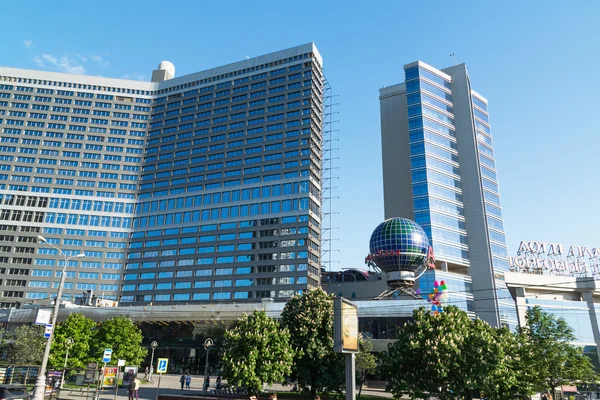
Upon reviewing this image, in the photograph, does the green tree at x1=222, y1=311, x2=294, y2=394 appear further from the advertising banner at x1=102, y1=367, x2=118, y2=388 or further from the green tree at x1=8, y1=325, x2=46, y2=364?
the green tree at x1=8, y1=325, x2=46, y2=364

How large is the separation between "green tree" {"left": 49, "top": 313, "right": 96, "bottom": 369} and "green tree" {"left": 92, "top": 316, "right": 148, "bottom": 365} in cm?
118

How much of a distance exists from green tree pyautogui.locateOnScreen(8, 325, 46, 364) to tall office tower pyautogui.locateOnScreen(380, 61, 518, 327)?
7064 cm

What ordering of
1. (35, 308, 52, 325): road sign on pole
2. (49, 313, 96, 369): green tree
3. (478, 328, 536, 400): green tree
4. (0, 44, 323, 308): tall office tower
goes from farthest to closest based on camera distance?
(0, 44, 323, 308): tall office tower < (49, 313, 96, 369): green tree < (478, 328, 536, 400): green tree < (35, 308, 52, 325): road sign on pole

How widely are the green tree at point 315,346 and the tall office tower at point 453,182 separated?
56.1 m

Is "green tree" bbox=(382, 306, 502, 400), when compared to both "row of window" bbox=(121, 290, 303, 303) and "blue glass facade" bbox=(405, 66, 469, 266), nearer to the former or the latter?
"blue glass facade" bbox=(405, 66, 469, 266)

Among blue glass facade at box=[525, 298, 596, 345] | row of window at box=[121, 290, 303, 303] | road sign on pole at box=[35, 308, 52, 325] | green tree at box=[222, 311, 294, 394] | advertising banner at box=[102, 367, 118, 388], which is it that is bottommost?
advertising banner at box=[102, 367, 118, 388]

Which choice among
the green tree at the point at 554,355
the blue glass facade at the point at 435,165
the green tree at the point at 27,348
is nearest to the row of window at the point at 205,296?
the blue glass facade at the point at 435,165

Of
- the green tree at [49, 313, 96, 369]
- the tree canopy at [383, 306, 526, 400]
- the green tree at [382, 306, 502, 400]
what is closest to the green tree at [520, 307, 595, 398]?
the tree canopy at [383, 306, 526, 400]

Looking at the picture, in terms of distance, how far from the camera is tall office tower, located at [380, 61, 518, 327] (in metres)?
94.4

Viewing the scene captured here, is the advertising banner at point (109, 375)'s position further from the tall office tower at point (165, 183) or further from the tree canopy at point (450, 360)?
the tall office tower at point (165, 183)

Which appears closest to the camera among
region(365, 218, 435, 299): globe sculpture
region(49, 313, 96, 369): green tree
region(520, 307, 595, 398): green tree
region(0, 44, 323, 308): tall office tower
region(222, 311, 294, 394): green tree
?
region(222, 311, 294, 394): green tree

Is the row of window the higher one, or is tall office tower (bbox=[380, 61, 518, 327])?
tall office tower (bbox=[380, 61, 518, 327])

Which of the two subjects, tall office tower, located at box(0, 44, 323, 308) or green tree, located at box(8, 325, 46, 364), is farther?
tall office tower, located at box(0, 44, 323, 308)

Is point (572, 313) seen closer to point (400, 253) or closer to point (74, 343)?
point (400, 253)
